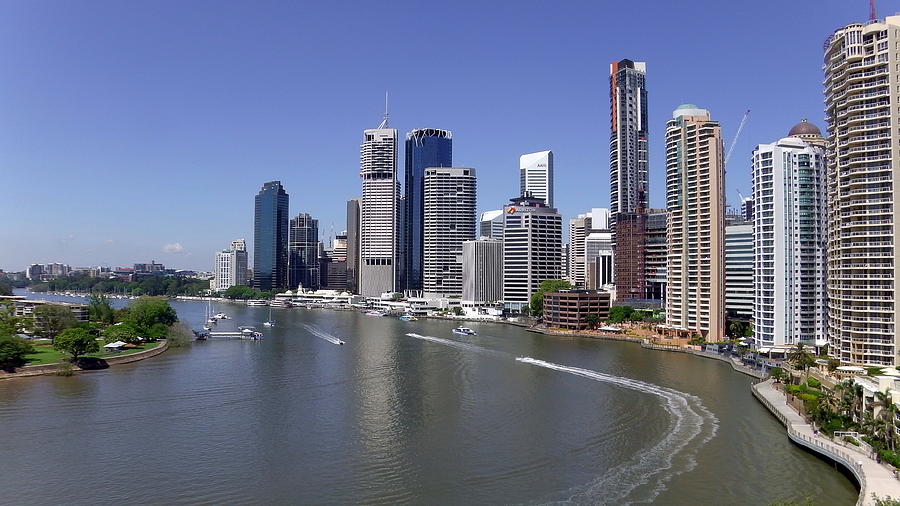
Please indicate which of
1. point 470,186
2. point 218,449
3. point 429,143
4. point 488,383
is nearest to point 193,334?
point 488,383

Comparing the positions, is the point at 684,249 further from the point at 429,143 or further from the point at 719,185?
the point at 429,143

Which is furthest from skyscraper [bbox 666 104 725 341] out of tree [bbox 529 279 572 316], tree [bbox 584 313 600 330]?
tree [bbox 529 279 572 316]

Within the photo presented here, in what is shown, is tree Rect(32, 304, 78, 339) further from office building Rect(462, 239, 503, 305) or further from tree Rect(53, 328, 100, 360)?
office building Rect(462, 239, 503, 305)

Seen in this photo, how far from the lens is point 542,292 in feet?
267

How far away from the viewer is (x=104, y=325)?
54969 millimetres

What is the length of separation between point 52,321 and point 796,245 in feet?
177

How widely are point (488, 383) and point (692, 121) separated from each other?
1294 inches

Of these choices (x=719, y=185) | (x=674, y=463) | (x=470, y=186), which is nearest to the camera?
(x=674, y=463)

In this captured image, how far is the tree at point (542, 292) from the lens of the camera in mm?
78375

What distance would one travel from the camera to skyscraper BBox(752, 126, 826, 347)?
141 feet

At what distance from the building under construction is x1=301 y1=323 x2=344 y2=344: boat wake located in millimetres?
36139

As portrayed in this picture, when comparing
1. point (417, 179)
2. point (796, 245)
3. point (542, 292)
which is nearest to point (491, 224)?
point (417, 179)

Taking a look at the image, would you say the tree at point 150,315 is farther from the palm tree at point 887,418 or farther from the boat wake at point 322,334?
the palm tree at point 887,418

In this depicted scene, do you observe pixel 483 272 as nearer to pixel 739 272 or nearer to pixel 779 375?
pixel 739 272
